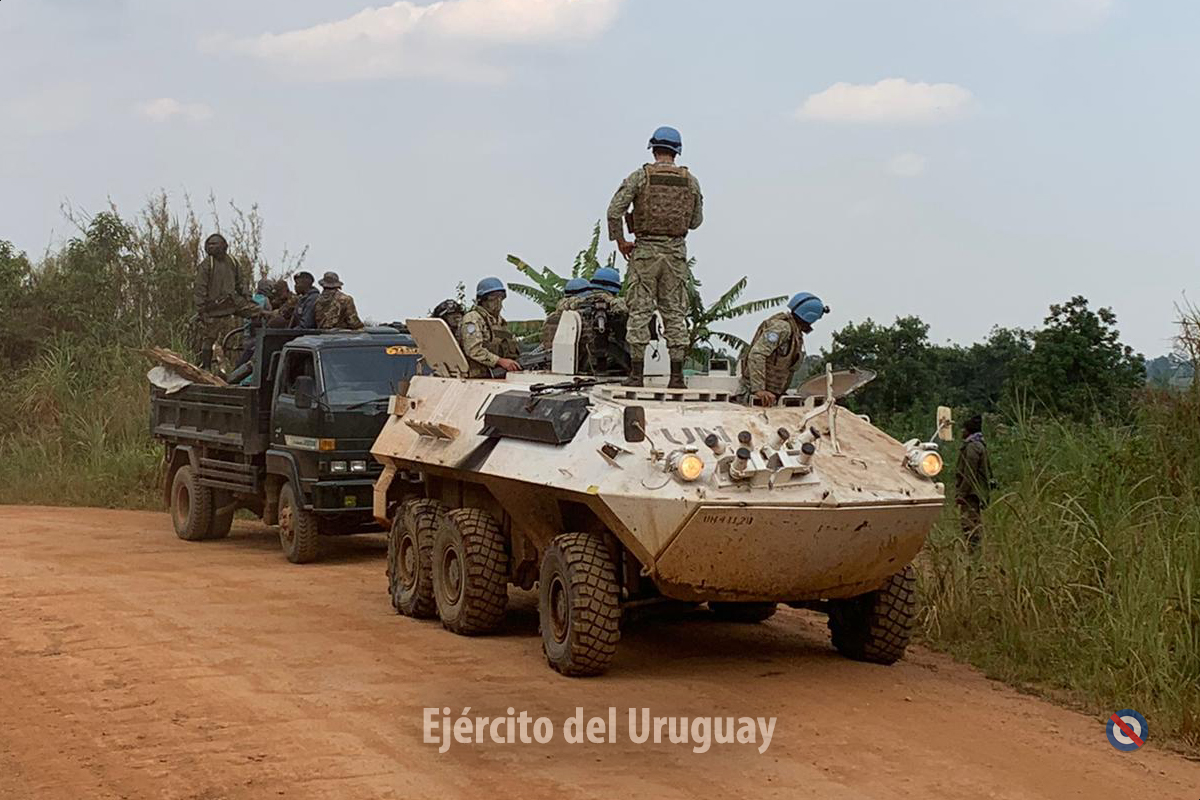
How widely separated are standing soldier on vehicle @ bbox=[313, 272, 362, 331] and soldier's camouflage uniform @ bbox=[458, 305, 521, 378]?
177 inches

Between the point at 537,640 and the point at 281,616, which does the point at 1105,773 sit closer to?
the point at 537,640

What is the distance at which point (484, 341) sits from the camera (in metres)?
12.4

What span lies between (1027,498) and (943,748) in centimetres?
352

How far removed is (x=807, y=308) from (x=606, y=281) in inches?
89.6

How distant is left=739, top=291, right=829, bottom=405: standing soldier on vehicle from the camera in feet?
34.1

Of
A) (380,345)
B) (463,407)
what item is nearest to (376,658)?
(463,407)

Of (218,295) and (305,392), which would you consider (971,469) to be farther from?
(218,295)

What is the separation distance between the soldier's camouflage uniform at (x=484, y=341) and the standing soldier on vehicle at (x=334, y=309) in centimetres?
450

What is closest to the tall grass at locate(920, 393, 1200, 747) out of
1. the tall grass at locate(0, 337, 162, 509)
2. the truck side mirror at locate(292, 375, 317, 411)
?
the truck side mirror at locate(292, 375, 317, 411)

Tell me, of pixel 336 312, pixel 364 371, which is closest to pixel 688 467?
pixel 364 371

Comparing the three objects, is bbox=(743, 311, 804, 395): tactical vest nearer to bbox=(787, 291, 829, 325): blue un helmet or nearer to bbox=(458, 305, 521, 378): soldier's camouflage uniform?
bbox=(787, 291, 829, 325): blue un helmet

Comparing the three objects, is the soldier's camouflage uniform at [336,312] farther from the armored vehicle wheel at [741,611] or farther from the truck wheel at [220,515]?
the armored vehicle wheel at [741,611]

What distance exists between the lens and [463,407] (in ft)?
37.5

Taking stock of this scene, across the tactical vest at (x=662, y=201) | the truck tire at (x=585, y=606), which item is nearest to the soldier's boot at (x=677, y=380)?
the tactical vest at (x=662, y=201)
